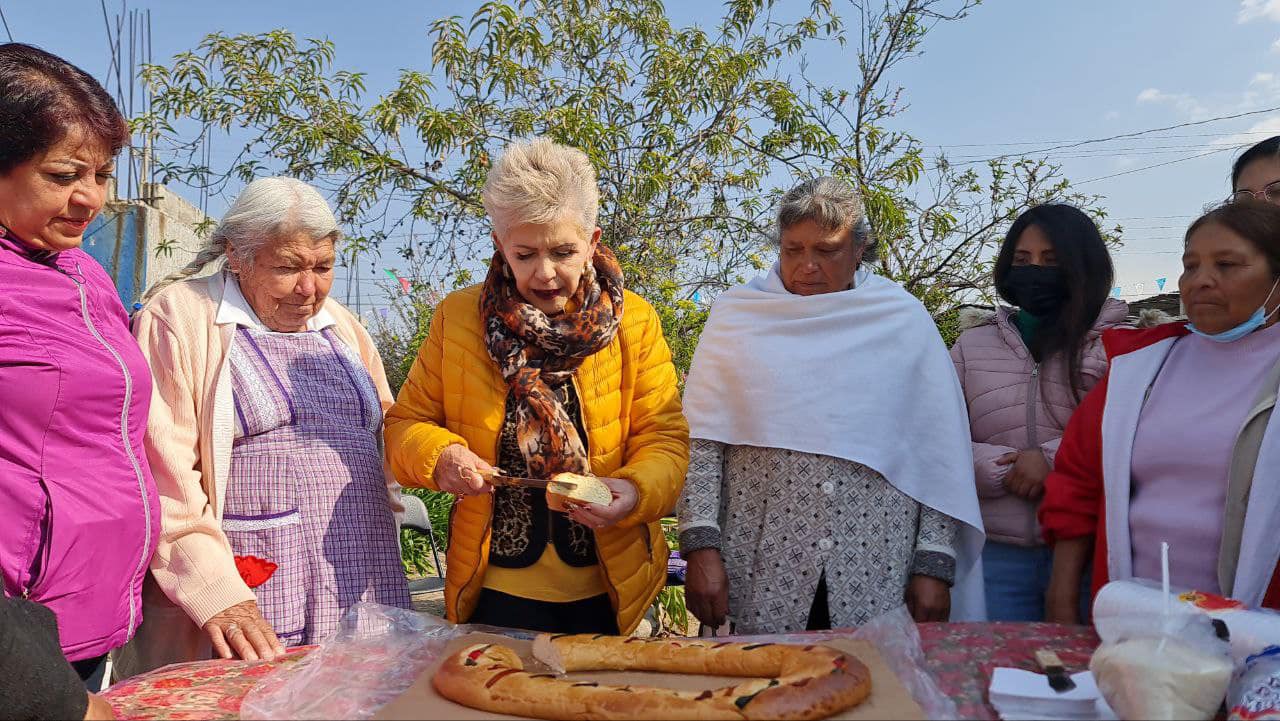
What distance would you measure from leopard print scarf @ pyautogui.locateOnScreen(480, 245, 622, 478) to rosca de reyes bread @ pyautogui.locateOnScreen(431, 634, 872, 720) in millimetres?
559

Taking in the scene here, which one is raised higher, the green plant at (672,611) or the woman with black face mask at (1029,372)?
the woman with black face mask at (1029,372)

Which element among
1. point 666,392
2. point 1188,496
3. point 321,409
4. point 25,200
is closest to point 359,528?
point 321,409

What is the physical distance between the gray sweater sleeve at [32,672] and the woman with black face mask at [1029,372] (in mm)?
2456

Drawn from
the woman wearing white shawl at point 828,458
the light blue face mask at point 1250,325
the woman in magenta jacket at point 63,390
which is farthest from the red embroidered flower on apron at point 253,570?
the light blue face mask at point 1250,325

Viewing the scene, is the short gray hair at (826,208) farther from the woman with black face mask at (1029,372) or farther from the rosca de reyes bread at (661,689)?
the rosca de reyes bread at (661,689)

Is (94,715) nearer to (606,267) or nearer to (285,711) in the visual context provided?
(285,711)

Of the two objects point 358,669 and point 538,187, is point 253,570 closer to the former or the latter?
point 358,669

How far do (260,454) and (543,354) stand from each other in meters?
0.82

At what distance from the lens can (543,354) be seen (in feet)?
7.80

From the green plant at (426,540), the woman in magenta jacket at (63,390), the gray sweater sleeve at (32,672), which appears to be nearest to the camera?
the gray sweater sleeve at (32,672)

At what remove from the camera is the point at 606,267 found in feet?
8.23

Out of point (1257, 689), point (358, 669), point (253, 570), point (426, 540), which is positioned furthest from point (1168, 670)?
point (426, 540)

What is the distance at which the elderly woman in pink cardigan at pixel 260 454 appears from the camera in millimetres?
2303

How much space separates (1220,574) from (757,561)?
3.87 feet
